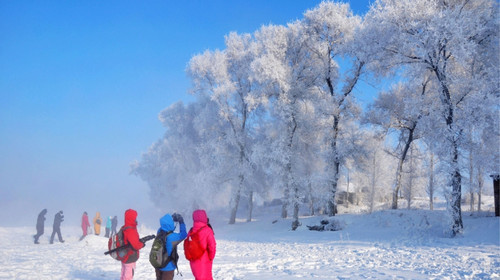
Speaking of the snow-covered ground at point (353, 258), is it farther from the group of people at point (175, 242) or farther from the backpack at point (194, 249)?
the backpack at point (194, 249)

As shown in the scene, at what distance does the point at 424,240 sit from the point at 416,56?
893 centimetres

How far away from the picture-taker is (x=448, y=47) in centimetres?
1561

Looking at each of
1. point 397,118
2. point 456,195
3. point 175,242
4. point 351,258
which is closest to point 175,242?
point 175,242

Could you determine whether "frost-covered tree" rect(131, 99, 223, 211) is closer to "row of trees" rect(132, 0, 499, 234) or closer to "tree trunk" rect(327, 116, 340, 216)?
"row of trees" rect(132, 0, 499, 234)

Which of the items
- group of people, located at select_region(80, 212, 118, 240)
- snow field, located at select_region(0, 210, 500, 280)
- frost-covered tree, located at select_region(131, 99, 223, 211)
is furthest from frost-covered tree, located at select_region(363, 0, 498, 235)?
group of people, located at select_region(80, 212, 118, 240)

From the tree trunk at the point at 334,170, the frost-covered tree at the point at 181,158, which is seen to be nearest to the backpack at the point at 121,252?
the tree trunk at the point at 334,170

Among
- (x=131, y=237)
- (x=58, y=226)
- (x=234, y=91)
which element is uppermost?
(x=234, y=91)

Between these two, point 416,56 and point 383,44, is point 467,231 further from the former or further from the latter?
point 383,44

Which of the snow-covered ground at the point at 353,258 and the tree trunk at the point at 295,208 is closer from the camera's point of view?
the snow-covered ground at the point at 353,258

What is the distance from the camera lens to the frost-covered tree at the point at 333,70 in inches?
898

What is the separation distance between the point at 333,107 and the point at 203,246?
60.3 ft

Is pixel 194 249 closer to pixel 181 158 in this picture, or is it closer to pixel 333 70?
pixel 333 70

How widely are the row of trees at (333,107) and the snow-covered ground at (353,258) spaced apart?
2.40m

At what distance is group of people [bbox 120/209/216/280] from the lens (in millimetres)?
5688
